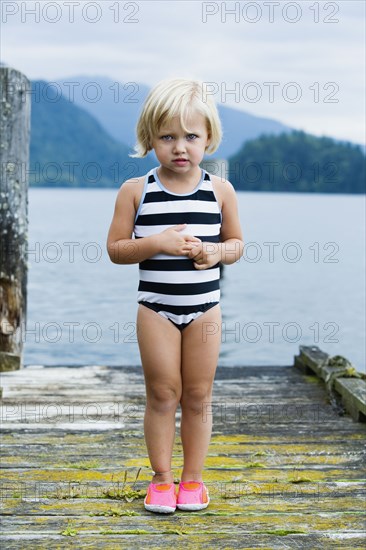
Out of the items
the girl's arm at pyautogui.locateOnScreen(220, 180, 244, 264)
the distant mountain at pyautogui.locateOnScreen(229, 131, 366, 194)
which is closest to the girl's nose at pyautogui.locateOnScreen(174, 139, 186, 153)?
the girl's arm at pyautogui.locateOnScreen(220, 180, 244, 264)

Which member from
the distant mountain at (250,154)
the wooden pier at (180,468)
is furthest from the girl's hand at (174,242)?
the distant mountain at (250,154)

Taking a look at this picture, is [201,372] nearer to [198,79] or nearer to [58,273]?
[198,79]

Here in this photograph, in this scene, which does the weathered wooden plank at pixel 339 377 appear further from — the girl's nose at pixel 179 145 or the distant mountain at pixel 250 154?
the distant mountain at pixel 250 154

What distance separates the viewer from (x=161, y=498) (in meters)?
3.89

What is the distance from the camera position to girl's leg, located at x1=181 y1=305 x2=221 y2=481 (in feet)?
12.4

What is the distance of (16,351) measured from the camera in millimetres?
7188

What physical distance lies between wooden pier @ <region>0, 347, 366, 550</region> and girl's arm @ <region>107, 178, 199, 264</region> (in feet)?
2.37

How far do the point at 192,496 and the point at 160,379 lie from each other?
0.52 meters

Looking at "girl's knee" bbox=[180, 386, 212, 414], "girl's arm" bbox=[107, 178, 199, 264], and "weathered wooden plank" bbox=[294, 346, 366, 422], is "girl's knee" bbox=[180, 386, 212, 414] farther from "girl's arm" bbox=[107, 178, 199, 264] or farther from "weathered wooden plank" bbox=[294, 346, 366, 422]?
"weathered wooden plank" bbox=[294, 346, 366, 422]

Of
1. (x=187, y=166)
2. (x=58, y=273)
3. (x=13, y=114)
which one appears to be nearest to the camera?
(x=187, y=166)

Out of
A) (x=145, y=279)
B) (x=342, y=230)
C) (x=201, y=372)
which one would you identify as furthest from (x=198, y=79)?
(x=342, y=230)

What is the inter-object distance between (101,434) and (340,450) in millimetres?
1270

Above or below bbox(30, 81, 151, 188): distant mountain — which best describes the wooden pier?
below

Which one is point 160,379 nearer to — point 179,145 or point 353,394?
point 179,145
